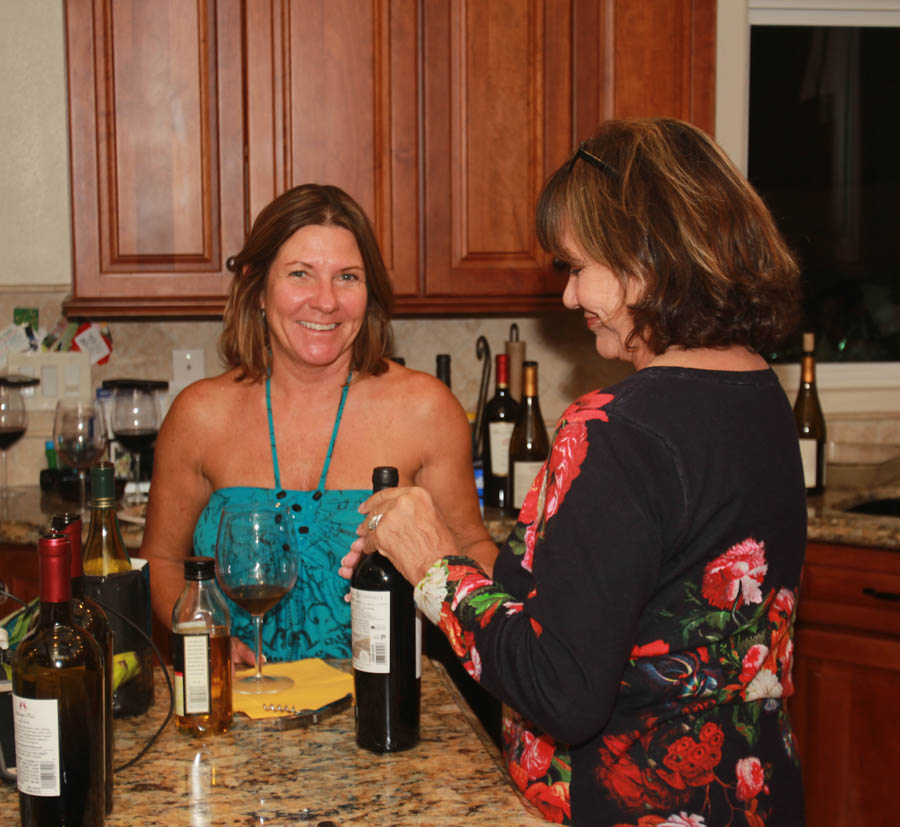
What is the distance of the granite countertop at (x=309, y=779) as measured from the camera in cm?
94

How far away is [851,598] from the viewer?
2336 mm

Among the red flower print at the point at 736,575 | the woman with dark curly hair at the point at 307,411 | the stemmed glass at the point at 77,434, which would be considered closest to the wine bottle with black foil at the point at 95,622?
the red flower print at the point at 736,575

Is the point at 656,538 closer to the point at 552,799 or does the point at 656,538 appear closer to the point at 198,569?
the point at 552,799

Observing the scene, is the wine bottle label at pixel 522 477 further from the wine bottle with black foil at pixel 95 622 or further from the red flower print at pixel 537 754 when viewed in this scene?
the wine bottle with black foil at pixel 95 622

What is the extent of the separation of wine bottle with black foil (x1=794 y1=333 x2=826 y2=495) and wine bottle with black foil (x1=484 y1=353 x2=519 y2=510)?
76cm

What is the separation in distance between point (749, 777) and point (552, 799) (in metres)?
0.21

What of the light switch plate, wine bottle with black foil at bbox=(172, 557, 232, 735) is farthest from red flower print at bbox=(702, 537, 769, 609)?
the light switch plate

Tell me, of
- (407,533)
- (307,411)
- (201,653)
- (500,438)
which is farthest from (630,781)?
(500,438)

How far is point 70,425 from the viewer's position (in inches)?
97.4

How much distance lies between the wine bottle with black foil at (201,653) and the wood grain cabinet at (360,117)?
1.64 meters

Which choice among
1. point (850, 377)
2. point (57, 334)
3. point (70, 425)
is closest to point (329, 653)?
point (70, 425)

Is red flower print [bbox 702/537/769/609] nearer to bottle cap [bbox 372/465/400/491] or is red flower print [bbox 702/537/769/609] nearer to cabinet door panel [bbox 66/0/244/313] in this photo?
bottle cap [bbox 372/465/400/491]

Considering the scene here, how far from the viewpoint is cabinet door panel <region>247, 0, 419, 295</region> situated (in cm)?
254

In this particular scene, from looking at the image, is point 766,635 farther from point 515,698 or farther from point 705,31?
point 705,31
